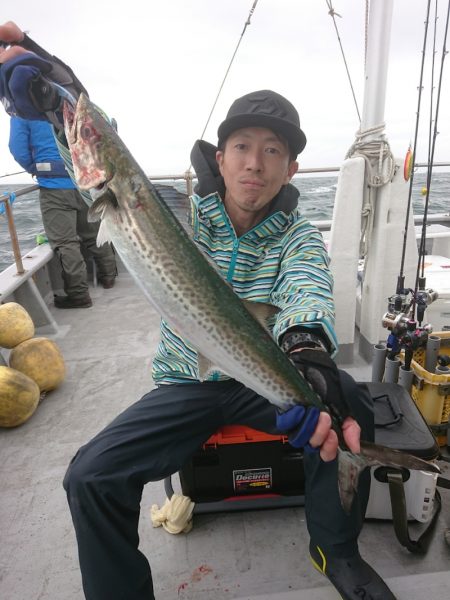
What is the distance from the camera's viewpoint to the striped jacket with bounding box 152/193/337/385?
8.17ft

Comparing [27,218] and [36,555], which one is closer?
[36,555]

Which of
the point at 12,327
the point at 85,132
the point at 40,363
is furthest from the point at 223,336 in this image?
the point at 12,327

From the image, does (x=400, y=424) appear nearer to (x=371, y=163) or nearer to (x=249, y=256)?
(x=249, y=256)

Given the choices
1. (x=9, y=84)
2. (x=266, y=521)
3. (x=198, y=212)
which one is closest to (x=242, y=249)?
(x=198, y=212)

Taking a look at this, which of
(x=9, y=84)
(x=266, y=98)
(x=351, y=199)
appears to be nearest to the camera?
(x=9, y=84)

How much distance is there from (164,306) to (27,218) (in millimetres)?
22424

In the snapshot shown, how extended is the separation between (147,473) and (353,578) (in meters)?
1.17

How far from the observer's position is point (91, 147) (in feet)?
6.47

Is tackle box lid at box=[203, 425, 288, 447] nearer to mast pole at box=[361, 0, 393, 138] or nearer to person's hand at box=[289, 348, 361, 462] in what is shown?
person's hand at box=[289, 348, 361, 462]

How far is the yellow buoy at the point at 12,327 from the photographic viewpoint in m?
4.33

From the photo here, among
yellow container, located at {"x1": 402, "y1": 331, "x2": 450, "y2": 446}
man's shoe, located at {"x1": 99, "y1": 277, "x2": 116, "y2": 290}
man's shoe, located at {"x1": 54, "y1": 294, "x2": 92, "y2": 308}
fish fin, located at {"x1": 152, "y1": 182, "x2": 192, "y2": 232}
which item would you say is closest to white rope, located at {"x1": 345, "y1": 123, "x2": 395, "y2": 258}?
yellow container, located at {"x1": 402, "y1": 331, "x2": 450, "y2": 446}

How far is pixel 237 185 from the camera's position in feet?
8.05

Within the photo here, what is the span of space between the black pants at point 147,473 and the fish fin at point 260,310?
0.61 meters

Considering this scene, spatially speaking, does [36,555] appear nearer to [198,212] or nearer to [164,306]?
[164,306]
